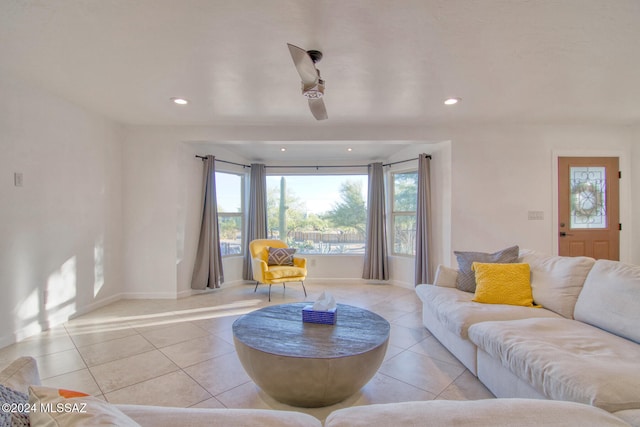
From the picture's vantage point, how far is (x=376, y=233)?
17.5 ft

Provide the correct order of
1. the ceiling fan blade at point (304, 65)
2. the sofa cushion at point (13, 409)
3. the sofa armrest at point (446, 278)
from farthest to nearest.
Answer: the sofa armrest at point (446, 278) < the ceiling fan blade at point (304, 65) < the sofa cushion at point (13, 409)

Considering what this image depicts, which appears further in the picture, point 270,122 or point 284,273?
point 284,273

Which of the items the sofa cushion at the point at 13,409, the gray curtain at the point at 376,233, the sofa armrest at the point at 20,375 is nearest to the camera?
the sofa cushion at the point at 13,409

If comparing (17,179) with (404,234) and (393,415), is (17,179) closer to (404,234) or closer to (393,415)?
(393,415)

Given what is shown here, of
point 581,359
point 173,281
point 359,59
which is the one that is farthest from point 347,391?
point 173,281

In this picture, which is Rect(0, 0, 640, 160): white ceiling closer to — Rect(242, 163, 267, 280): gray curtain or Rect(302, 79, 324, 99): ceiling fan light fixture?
Rect(302, 79, 324, 99): ceiling fan light fixture

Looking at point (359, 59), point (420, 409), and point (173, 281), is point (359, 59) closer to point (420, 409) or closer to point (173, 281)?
point (420, 409)

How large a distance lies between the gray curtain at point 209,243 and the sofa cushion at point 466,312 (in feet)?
10.7

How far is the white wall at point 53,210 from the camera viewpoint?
2.73 m

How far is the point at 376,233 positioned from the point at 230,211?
266 cm

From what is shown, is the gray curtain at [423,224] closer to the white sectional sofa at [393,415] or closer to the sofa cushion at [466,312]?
the sofa cushion at [466,312]

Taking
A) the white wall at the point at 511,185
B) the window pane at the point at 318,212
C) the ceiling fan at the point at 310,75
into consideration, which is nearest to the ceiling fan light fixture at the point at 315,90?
the ceiling fan at the point at 310,75

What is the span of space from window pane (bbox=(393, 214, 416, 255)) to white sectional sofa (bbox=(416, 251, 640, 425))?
228 centimetres

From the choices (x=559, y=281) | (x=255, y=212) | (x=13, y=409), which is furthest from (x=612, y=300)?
(x=255, y=212)
